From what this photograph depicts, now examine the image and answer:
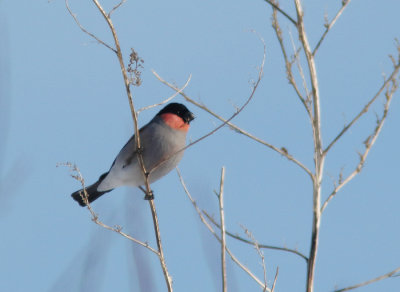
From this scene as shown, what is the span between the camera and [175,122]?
17.1 feet

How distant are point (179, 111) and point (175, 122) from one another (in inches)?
9.7

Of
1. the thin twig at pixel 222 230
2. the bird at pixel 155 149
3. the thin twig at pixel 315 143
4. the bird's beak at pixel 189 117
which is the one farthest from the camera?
the bird's beak at pixel 189 117

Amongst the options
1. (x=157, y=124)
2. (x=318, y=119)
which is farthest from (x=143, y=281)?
(x=157, y=124)

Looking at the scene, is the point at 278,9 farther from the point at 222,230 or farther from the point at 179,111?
the point at 179,111

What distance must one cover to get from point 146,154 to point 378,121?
2.35 m

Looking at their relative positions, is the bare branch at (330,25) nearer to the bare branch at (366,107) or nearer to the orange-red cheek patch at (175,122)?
the bare branch at (366,107)

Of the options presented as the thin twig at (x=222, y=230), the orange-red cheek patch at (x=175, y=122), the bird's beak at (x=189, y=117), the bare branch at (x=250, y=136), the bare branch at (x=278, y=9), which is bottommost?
the thin twig at (x=222, y=230)

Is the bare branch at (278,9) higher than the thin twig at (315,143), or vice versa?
the bare branch at (278,9)

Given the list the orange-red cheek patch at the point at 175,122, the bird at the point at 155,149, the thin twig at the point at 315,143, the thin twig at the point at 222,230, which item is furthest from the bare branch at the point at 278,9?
the orange-red cheek patch at the point at 175,122

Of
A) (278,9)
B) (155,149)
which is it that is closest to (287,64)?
(278,9)

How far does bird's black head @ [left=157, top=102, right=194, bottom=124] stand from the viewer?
213 inches

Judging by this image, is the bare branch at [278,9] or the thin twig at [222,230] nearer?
the thin twig at [222,230]

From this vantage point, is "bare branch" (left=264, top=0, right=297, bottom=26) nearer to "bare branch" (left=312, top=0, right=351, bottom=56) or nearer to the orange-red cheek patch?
"bare branch" (left=312, top=0, right=351, bottom=56)

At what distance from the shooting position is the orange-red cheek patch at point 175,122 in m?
5.17
